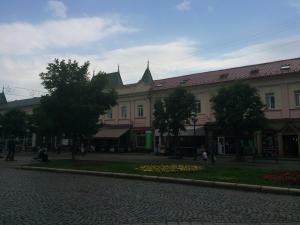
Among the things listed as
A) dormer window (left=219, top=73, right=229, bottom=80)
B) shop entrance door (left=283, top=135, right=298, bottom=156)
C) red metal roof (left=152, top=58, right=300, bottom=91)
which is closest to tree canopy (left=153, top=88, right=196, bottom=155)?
red metal roof (left=152, top=58, right=300, bottom=91)

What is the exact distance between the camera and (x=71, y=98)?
25.2 metres

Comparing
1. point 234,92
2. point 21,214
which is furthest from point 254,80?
point 21,214

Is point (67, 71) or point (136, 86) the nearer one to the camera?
point (67, 71)

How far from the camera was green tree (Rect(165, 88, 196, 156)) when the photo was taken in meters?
31.8

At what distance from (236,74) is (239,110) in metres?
12.9

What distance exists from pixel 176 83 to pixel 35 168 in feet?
89.9

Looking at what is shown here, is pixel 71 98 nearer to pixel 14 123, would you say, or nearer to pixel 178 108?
pixel 178 108

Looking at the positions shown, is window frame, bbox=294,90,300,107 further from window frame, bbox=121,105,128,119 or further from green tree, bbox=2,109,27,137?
green tree, bbox=2,109,27,137

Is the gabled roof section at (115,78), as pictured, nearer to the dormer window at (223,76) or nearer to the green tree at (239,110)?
the dormer window at (223,76)

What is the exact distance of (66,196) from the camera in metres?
10.4

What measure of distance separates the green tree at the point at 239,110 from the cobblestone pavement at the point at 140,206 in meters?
16.5

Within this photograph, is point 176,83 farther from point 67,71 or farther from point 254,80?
point 67,71

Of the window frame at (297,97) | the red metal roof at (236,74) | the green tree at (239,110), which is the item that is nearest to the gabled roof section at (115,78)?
the red metal roof at (236,74)

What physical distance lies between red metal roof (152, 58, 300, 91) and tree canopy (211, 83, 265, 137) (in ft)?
28.7
